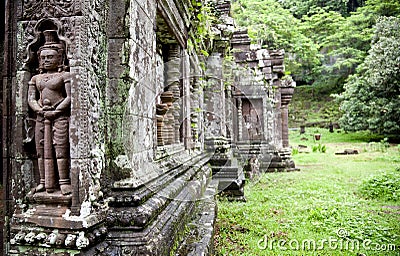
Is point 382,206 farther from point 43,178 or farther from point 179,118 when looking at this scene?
point 43,178

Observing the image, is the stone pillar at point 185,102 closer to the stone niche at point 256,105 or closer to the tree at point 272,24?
the stone niche at point 256,105

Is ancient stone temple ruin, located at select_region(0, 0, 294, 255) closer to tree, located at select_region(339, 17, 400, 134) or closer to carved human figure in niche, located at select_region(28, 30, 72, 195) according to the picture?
carved human figure in niche, located at select_region(28, 30, 72, 195)

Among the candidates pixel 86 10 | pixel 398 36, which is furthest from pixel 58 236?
pixel 398 36

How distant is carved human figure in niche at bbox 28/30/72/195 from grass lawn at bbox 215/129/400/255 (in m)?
2.91

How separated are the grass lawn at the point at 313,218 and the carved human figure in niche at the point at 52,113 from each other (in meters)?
2.91

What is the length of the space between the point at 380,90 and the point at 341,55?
13017mm

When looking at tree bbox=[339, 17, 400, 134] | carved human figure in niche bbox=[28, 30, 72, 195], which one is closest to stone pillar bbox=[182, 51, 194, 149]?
carved human figure in niche bbox=[28, 30, 72, 195]

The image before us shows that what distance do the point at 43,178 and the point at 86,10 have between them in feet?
4.22

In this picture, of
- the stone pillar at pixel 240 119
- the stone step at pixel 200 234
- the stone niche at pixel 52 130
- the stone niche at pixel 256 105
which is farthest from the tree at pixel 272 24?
the stone niche at pixel 52 130

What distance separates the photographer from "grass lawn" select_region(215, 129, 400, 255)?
499 cm

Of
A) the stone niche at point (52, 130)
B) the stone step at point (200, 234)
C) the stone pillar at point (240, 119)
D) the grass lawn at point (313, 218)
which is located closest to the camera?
the stone niche at point (52, 130)

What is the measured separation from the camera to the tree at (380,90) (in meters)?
22.1

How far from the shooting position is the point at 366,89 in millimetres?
24422

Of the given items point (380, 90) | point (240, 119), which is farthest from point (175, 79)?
point (380, 90)
